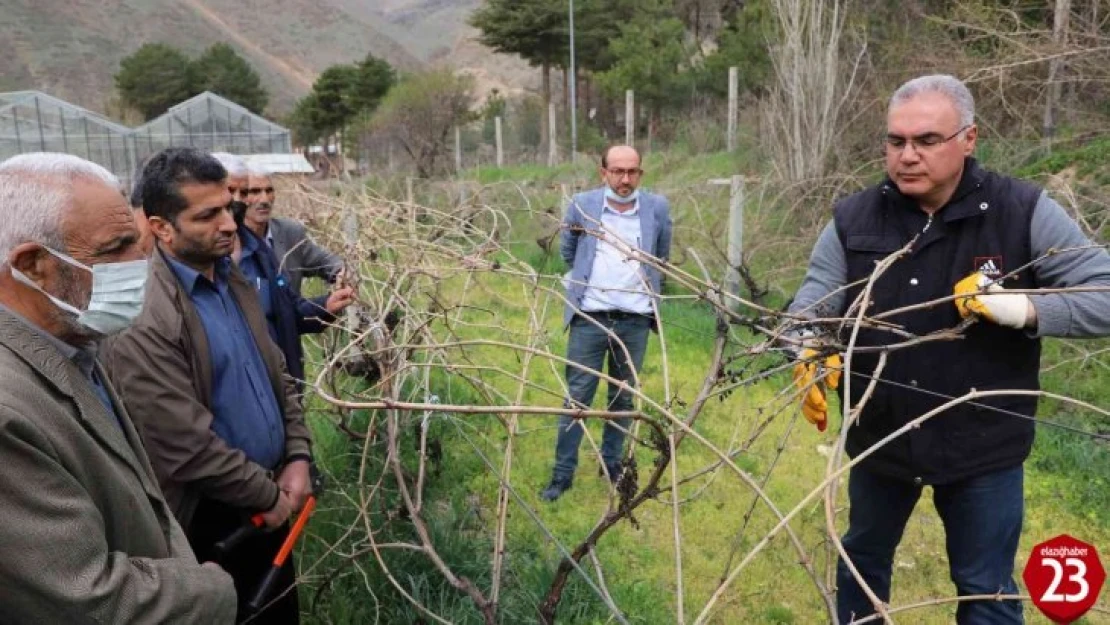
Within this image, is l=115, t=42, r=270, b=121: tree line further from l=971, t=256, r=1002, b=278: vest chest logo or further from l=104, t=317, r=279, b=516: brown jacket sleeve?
l=971, t=256, r=1002, b=278: vest chest logo

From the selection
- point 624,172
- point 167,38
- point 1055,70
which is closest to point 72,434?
point 624,172

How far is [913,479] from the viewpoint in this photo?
216 centimetres

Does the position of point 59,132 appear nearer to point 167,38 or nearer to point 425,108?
point 425,108

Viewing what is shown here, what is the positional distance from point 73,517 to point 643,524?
121 inches

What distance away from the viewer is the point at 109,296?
1.47 metres

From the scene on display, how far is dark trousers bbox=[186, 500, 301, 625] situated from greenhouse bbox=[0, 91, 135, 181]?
24.0 meters

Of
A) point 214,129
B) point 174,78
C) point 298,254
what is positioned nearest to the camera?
point 298,254

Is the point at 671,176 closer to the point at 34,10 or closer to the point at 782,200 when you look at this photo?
the point at 782,200

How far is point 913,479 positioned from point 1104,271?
713 mm

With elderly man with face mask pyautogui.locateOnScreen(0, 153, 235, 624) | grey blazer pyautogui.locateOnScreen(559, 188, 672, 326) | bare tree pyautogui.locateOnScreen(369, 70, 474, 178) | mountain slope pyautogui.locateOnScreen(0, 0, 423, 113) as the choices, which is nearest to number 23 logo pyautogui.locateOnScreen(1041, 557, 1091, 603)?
elderly man with face mask pyautogui.locateOnScreen(0, 153, 235, 624)

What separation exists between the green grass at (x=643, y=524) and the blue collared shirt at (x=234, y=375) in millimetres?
447

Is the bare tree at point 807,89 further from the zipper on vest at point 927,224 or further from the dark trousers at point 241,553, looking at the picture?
the dark trousers at point 241,553

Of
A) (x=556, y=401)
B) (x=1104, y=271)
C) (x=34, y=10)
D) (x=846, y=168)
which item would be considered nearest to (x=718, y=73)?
(x=846, y=168)

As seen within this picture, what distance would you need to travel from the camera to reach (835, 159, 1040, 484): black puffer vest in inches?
81.6
